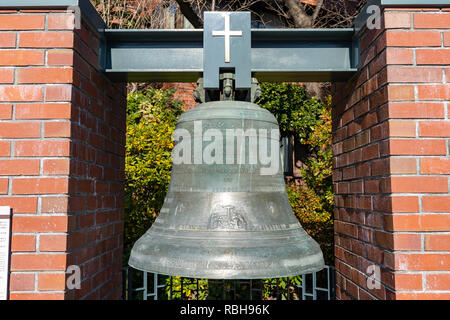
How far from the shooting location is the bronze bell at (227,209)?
1.35 m

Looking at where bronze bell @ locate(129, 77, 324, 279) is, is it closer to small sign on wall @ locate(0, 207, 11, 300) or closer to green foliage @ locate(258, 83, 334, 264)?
small sign on wall @ locate(0, 207, 11, 300)

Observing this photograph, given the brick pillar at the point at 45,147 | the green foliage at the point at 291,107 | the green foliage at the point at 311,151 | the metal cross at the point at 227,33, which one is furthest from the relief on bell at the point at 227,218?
the green foliage at the point at 291,107

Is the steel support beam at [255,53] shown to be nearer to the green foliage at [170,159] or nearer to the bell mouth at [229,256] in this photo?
the bell mouth at [229,256]

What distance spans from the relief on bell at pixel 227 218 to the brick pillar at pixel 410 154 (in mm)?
655

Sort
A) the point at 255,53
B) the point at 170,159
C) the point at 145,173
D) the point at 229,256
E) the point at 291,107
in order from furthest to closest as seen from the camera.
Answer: the point at 291,107, the point at 170,159, the point at 145,173, the point at 255,53, the point at 229,256

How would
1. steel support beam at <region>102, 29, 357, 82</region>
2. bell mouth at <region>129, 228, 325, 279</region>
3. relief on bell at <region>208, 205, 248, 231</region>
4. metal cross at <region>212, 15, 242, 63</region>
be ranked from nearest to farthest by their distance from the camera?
bell mouth at <region>129, 228, 325, 279</region>, relief on bell at <region>208, 205, 248, 231</region>, metal cross at <region>212, 15, 242, 63</region>, steel support beam at <region>102, 29, 357, 82</region>

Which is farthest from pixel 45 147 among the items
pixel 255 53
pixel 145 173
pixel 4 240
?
pixel 145 173

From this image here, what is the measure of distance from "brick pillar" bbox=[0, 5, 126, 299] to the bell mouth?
1.18 ft

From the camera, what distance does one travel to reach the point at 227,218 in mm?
1454

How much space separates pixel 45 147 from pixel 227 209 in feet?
2.82

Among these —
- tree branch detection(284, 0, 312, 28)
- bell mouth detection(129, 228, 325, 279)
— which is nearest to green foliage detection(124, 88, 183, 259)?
tree branch detection(284, 0, 312, 28)

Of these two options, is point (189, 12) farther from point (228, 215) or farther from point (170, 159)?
point (228, 215)

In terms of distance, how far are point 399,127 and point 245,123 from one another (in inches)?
26.7

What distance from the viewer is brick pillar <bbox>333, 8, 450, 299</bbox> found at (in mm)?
1474
